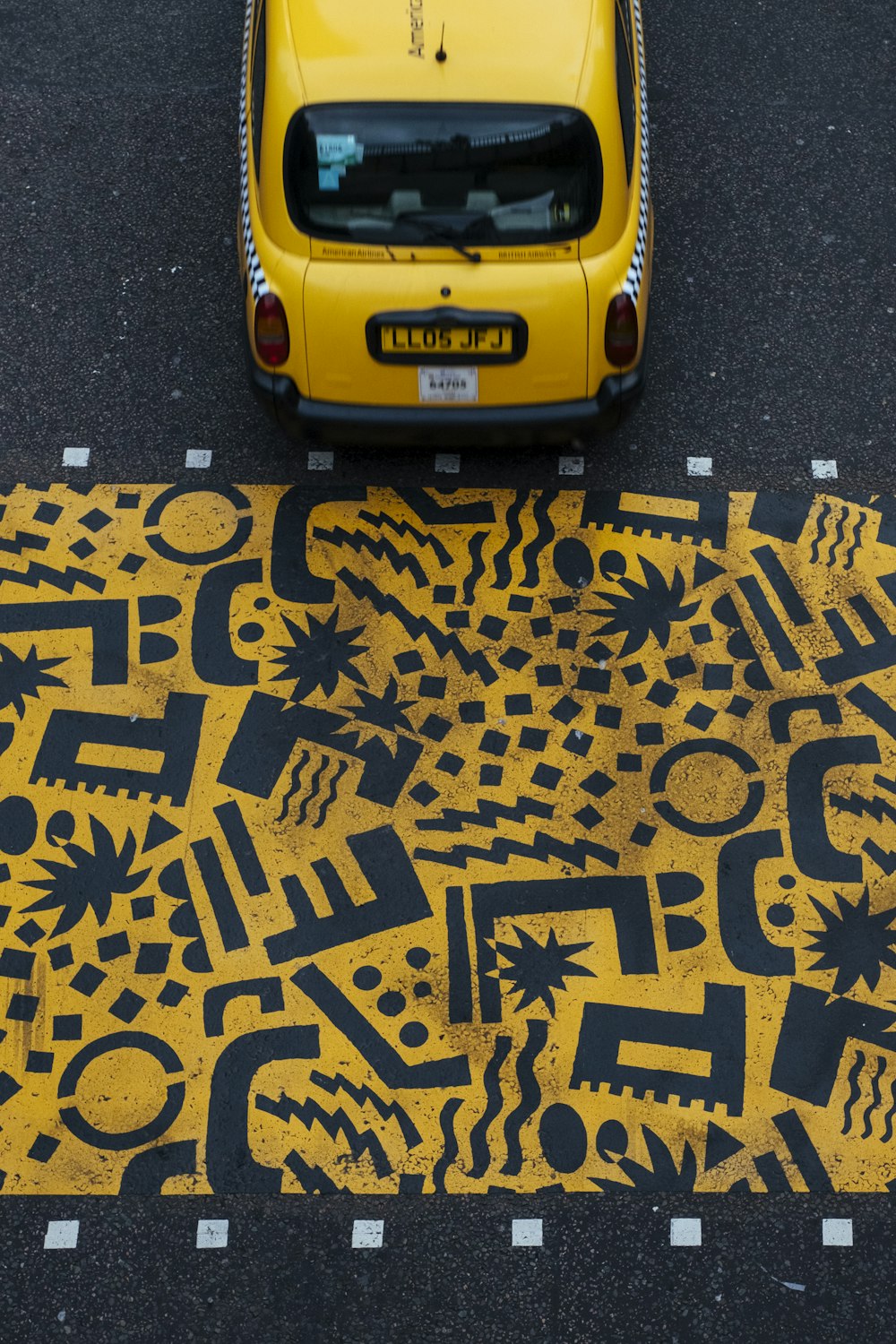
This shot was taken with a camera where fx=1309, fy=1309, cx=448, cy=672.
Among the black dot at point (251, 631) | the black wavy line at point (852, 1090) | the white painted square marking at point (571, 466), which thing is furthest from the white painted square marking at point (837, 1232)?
the white painted square marking at point (571, 466)

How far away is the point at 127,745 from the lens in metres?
5.21

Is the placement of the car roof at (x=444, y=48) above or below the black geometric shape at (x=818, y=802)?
above

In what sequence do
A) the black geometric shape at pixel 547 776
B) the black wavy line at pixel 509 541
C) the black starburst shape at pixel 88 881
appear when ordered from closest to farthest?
the black starburst shape at pixel 88 881
the black geometric shape at pixel 547 776
the black wavy line at pixel 509 541

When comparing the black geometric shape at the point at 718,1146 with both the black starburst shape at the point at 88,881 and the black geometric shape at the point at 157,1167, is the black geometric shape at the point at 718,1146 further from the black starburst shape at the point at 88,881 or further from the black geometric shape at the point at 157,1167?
the black starburst shape at the point at 88,881

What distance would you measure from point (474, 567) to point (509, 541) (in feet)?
0.67

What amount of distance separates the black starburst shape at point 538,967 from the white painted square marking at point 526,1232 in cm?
69

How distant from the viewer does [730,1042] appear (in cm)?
465

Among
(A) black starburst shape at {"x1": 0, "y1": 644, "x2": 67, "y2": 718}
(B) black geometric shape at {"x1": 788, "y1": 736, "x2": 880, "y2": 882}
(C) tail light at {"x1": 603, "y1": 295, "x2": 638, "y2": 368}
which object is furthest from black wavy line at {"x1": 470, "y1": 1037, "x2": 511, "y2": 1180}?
(C) tail light at {"x1": 603, "y1": 295, "x2": 638, "y2": 368}

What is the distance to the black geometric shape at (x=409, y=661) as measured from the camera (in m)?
5.37

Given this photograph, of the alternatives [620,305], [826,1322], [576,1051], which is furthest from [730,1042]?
[620,305]

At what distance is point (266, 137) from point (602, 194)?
1.35 m

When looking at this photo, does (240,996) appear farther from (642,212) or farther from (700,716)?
(642,212)

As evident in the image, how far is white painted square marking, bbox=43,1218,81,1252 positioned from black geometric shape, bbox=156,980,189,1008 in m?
0.76

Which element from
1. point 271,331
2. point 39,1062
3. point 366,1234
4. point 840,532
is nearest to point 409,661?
point 271,331
